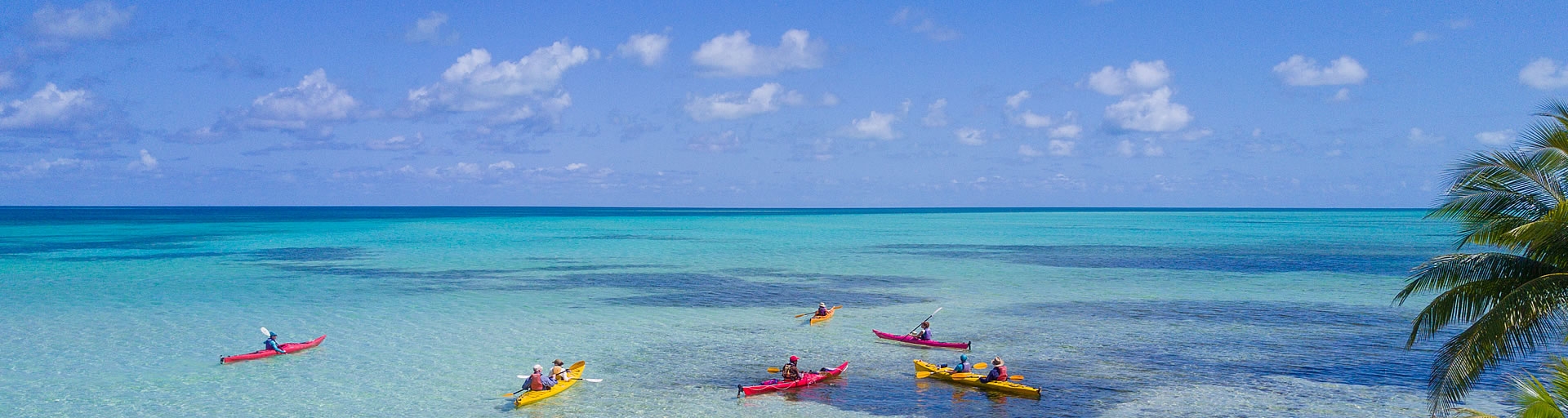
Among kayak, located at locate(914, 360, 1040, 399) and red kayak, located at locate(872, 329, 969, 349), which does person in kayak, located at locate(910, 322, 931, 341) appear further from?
kayak, located at locate(914, 360, 1040, 399)

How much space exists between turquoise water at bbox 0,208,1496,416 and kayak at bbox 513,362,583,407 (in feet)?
0.78

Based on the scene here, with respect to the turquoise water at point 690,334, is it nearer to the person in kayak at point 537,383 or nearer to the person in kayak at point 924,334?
the person in kayak at point 537,383

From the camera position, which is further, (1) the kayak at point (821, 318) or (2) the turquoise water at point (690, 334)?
(1) the kayak at point (821, 318)

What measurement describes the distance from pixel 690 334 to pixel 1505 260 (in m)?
23.0

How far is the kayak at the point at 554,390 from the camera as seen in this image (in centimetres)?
2170

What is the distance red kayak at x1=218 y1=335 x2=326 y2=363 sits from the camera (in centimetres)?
2634

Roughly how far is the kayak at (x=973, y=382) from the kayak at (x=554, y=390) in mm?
8768

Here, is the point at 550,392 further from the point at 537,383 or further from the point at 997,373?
the point at 997,373

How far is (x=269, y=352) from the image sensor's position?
27.1 metres

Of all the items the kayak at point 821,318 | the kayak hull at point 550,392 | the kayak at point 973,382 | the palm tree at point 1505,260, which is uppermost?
the palm tree at point 1505,260

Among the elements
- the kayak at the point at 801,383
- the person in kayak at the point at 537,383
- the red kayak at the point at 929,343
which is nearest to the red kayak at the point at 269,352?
the person in kayak at the point at 537,383

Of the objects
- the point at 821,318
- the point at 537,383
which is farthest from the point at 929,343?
the point at 537,383

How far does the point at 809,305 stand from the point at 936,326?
24.4ft

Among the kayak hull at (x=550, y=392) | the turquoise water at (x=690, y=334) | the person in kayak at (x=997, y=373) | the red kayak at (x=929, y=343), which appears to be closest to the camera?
the kayak hull at (x=550, y=392)
